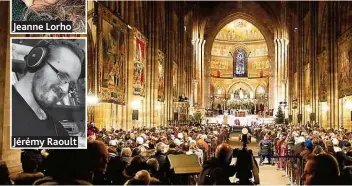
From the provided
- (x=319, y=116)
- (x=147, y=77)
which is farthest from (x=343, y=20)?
(x=147, y=77)

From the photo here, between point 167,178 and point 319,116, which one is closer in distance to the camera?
point 167,178

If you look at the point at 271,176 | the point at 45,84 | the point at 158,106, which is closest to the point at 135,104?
the point at 158,106

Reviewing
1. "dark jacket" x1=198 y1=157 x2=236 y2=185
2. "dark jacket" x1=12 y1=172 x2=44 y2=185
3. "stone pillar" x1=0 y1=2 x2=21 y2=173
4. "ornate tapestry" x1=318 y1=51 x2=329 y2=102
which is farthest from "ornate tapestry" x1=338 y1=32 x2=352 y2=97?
"dark jacket" x1=12 y1=172 x2=44 y2=185

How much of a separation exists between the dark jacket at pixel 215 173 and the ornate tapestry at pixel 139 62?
23027 millimetres

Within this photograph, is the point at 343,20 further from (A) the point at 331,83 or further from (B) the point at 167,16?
(B) the point at 167,16

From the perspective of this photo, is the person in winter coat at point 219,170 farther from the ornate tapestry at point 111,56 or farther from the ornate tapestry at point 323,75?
the ornate tapestry at point 323,75

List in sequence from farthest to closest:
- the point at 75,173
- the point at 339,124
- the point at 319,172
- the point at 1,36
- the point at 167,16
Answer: the point at 167,16
the point at 339,124
the point at 1,36
the point at 319,172
the point at 75,173

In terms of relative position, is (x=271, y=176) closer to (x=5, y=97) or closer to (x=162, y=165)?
(x=162, y=165)

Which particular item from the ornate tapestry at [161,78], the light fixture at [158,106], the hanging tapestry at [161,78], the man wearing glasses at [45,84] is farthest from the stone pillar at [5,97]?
the ornate tapestry at [161,78]

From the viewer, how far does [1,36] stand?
10.3 m

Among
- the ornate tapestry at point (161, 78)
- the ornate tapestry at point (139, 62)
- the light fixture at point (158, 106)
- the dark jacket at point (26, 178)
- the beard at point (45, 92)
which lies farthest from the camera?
the ornate tapestry at point (161, 78)

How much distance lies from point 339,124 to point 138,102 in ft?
47.9

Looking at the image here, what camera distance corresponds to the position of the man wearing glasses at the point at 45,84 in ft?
13.5

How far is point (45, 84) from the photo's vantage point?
412 centimetres
